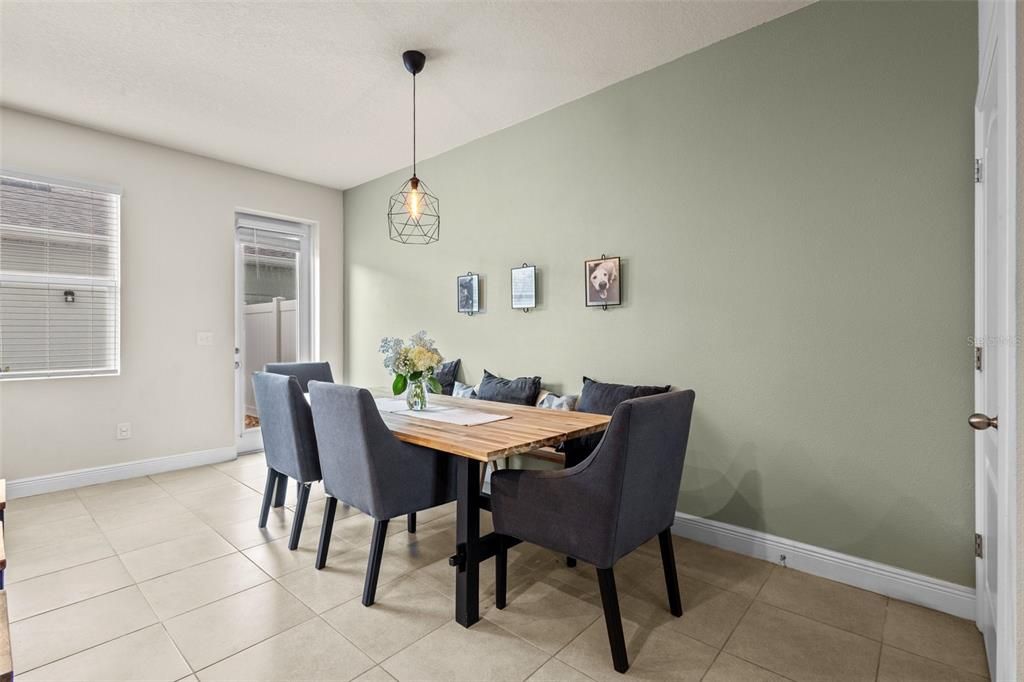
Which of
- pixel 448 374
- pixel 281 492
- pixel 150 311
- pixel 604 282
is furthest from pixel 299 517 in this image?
pixel 150 311

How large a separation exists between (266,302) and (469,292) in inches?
90.4

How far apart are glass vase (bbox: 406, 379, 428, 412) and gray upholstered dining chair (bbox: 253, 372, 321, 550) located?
53cm

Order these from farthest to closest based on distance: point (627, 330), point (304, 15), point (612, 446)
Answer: point (627, 330) → point (304, 15) → point (612, 446)

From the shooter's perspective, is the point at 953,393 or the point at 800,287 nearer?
the point at 953,393

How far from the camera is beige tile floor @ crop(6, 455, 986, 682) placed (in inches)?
67.5

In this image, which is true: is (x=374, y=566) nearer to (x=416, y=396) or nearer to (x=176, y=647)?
(x=176, y=647)

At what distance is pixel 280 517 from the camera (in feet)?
10.2

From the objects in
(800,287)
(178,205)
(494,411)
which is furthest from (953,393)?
(178,205)

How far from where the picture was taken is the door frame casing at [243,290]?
4.63 meters

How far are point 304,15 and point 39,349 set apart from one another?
312cm

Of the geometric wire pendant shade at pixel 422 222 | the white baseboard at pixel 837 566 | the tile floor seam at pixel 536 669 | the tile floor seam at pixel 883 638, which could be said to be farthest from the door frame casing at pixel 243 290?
the tile floor seam at pixel 883 638

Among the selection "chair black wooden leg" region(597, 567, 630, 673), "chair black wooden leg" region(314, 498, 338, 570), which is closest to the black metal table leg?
"chair black wooden leg" region(597, 567, 630, 673)

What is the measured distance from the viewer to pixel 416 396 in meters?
2.79

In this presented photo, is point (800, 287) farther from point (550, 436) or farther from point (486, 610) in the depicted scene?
point (486, 610)
